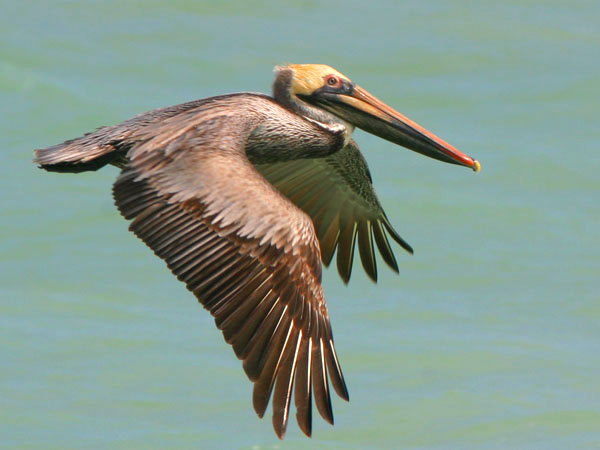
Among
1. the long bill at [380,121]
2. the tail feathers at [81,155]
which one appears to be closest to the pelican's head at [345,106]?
the long bill at [380,121]

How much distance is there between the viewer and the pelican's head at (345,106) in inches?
433

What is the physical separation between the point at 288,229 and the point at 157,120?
1759 mm

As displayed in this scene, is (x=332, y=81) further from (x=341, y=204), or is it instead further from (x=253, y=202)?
(x=253, y=202)

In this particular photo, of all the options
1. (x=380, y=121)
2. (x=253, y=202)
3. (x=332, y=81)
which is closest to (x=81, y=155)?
(x=253, y=202)

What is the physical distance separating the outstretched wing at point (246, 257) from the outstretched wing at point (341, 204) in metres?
2.27

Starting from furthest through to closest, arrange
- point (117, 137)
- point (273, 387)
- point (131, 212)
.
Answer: point (117, 137)
point (131, 212)
point (273, 387)

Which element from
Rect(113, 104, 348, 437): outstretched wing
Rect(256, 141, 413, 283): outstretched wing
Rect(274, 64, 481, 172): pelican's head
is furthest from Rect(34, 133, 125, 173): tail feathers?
Rect(256, 141, 413, 283): outstretched wing

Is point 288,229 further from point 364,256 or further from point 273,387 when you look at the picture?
point 364,256

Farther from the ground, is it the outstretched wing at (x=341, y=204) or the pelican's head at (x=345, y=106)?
the pelican's head at (x=345, y=106)

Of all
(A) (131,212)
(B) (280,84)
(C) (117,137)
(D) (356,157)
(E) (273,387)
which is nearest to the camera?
(E) (273,387)

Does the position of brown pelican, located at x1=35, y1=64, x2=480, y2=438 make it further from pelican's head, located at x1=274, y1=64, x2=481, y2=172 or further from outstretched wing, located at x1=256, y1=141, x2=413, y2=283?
outstretched wing, located at x1=256, y1=141, x2=413, y2=283

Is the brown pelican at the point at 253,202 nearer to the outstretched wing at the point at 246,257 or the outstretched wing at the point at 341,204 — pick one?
the outstretched wing at the point at 246,257

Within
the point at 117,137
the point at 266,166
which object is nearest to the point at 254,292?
the point at 117,137

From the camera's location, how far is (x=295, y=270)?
9094 mm
